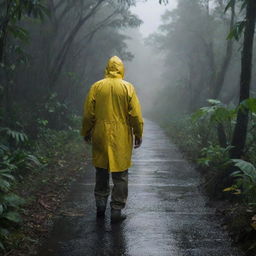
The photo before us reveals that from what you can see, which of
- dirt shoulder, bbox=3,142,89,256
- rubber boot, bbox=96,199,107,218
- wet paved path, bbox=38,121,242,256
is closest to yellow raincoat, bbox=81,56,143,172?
rubber boot, bbox=96,199,107,218

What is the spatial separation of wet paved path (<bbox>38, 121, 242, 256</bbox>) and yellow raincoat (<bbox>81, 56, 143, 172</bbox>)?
0.85 metres

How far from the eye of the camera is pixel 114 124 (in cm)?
571

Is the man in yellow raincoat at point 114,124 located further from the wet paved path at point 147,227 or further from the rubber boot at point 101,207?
the wet paved path at point 147,227

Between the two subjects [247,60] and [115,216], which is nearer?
[115,216]

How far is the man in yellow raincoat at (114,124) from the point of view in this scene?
225 inches

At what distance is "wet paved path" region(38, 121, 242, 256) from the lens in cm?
474

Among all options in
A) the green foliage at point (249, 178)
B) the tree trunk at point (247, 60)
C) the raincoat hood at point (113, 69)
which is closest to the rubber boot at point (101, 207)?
the raincoat hood at point (113, 69)

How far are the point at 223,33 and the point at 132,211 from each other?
2146 cm

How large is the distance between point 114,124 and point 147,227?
4.71ft

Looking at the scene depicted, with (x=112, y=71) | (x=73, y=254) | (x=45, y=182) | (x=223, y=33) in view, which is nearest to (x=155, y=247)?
(x=73, y=254)

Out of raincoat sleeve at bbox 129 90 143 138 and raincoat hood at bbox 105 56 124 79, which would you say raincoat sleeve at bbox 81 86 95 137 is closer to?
raincoat hood at bbox 105 56 124 79

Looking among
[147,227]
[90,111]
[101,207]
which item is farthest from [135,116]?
[147,227]

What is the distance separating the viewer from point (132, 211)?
6.39 m

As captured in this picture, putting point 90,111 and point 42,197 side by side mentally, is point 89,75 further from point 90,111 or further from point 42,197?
point 90,111
